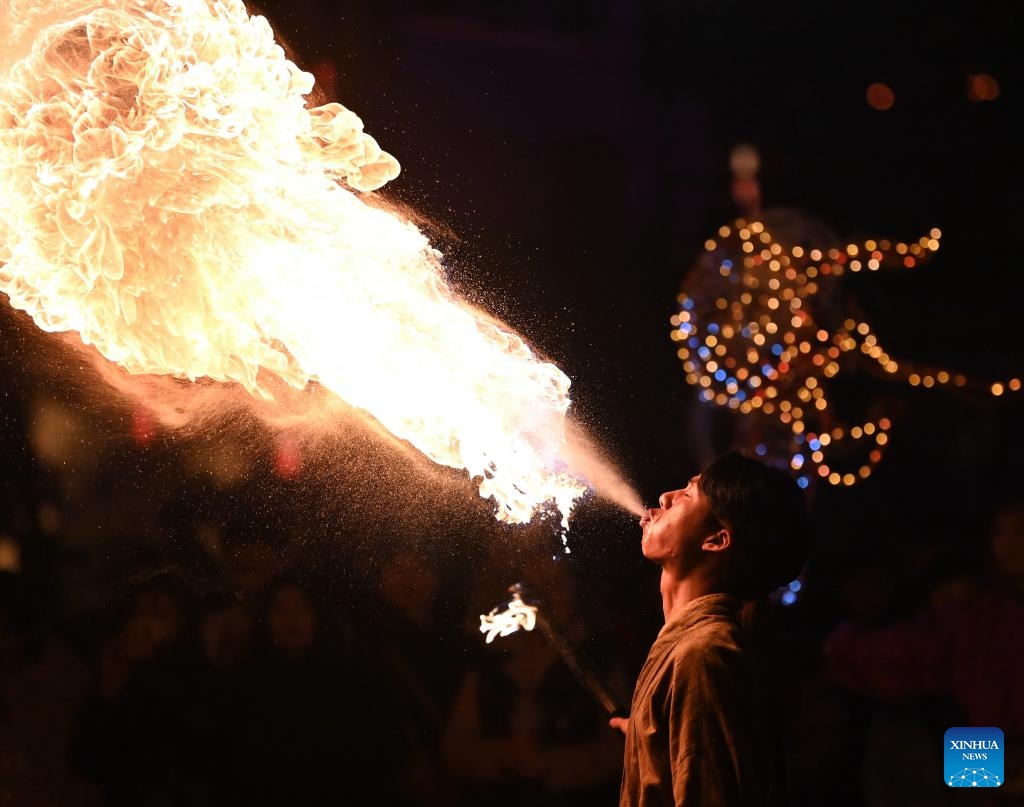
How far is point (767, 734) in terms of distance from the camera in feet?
8.52

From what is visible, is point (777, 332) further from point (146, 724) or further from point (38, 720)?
point (38, 720)

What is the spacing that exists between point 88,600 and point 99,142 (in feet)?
8.59

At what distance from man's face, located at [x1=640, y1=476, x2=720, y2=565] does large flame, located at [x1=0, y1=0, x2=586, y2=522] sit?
752 mm

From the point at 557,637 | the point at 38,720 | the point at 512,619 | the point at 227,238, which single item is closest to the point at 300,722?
the point at 38,720

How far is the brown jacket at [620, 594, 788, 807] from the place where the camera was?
96.7 inches

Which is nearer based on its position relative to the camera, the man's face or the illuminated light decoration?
the man's face

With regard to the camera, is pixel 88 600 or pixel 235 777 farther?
pixel 88 600

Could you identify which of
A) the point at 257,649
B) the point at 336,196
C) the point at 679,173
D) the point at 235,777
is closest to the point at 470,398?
the point at 336,196

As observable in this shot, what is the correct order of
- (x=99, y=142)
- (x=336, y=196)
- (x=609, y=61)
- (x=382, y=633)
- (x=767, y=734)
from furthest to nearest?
(x=609, y=61), (x=382, y=633), (x=336, y=196), (x=99, y=142), (x=767, y=734)

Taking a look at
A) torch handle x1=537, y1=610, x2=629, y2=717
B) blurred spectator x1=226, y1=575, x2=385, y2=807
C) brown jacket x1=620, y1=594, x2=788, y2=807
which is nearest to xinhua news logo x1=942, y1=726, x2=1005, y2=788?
torch handle x1=537, y1=610, x2=629, y2=717

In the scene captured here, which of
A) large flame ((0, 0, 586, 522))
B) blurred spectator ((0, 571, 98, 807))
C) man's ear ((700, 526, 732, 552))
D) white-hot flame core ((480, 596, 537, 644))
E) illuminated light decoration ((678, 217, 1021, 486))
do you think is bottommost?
blurred spectator ((0, 571, 98, 807))

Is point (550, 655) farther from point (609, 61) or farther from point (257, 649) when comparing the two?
point (609, 61)

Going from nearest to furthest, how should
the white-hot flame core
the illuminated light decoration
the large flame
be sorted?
the white-hot flame core
the large flame
the illuminated light decoration

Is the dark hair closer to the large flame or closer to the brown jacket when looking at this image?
the brown jacket
